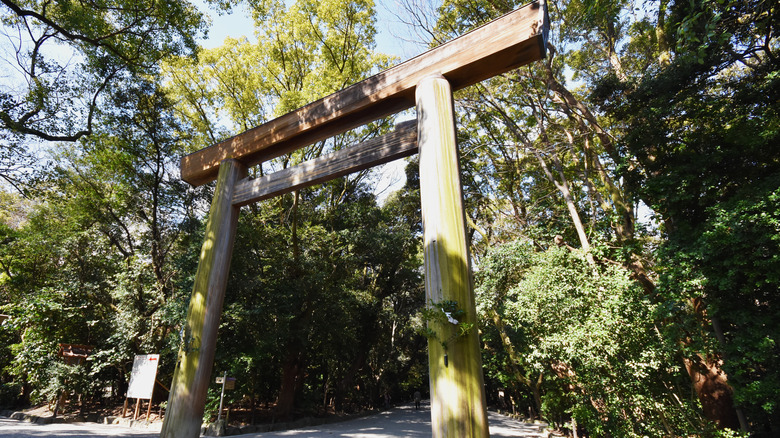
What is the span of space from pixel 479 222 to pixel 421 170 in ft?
37.7

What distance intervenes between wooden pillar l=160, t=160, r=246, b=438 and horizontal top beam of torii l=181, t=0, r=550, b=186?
1.34 ft

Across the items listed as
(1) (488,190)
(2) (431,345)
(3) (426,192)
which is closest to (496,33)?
(3) (426,192)

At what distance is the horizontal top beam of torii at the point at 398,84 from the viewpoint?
2.50 m

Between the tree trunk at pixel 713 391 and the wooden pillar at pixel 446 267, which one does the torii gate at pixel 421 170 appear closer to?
the wooden pillar at pixel 446 267

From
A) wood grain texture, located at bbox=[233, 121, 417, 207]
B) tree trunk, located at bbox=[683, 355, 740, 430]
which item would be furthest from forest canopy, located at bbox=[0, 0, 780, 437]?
wood grain texture, located at bbox=[233, 121, 417, 207]

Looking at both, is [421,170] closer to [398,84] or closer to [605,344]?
[398,84]

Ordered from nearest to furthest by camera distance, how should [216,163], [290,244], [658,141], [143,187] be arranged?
[216,163]
[658,141]
[143,187]
[290,244]

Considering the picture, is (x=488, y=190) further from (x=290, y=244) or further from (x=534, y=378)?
(x=290, y=244)

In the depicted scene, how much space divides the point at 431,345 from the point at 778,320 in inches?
191

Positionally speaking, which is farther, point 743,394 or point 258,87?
point 258,87

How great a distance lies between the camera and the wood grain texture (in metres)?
2.89

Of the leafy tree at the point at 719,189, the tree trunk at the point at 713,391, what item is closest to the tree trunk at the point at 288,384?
the tree trunk at the point at 713,391

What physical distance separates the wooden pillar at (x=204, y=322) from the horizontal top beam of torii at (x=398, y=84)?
1.34 feet

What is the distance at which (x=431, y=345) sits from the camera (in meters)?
2.17
